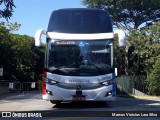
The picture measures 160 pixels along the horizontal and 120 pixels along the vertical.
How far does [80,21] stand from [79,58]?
5.56 ft

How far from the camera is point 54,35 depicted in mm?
15812

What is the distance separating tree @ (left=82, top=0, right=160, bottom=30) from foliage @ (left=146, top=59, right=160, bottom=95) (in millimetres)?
10203

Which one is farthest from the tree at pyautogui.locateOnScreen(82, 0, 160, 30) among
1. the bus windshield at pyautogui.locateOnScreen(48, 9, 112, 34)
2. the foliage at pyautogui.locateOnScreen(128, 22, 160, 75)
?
the bus windshield at pyautogui.locateOnScreen(48, 9, 112, 34)

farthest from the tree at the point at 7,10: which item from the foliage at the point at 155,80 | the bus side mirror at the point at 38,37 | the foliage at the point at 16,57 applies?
the foliage at the point at 16,57

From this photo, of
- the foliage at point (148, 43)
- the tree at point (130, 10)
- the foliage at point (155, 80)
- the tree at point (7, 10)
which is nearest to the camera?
the tree at point (7, 10)

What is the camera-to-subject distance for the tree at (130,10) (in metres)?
43.1

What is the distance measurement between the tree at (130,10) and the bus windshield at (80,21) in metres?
27.0

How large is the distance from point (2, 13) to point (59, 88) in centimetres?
421

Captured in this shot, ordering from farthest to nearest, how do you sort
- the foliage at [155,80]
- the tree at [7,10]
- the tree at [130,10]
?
the tree at [130,10], the foliage at [155,80], the tree at [7,10]

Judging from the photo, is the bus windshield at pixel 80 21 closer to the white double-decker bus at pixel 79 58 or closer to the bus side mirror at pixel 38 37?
the white double-decker bus at pixel 79 58

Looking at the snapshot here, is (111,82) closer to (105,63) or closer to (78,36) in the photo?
(105,63)

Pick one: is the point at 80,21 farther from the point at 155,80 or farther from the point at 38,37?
the point at 155,80

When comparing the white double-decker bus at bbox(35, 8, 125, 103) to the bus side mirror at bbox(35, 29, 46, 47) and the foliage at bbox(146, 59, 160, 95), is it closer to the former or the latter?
the bus side mirror at bbox(35, 29, 46, 47)

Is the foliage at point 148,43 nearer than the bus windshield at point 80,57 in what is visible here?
No
